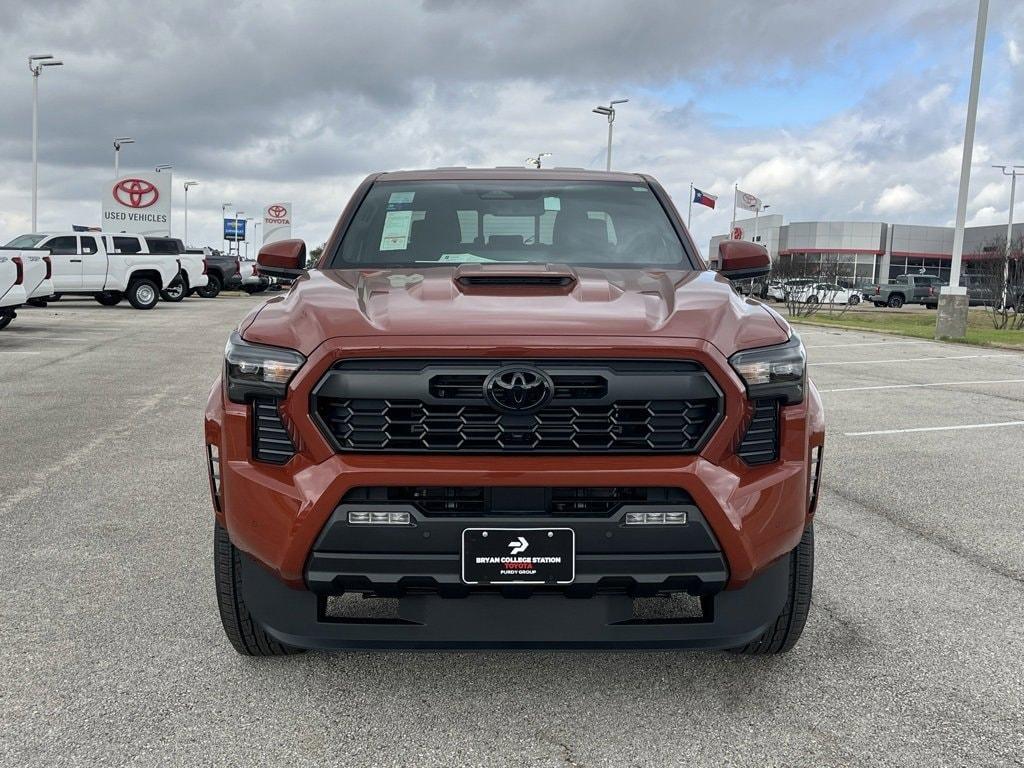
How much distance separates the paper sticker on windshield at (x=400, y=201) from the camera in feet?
14.4

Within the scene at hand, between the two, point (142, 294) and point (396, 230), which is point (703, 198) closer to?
point (142, 294)

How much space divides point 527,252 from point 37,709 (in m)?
2.49

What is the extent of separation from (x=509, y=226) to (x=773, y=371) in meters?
1.82

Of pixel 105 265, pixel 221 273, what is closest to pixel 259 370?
pixel 105 265

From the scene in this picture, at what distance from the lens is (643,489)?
2662 millimetres

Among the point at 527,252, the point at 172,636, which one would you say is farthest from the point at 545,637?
the point at 527,252

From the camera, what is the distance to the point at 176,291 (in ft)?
102

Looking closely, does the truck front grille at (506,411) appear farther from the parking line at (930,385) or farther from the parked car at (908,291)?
the parked car at (908,291)

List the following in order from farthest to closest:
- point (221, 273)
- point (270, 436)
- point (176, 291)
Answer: point (221, 273) → point (176, 291) → point (270, 436)

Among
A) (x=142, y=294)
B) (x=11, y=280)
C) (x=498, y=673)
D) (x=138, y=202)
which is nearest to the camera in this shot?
(x=498, y=673)

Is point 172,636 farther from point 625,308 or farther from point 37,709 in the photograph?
point 625,308

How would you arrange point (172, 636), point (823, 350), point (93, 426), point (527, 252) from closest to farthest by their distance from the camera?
1. point (172, 636)
2. point (527, 252)
3. point (93, 426)
4. point (823, 350)

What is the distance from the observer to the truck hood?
9.04 ft

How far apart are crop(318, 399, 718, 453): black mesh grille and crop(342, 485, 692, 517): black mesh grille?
11cm
